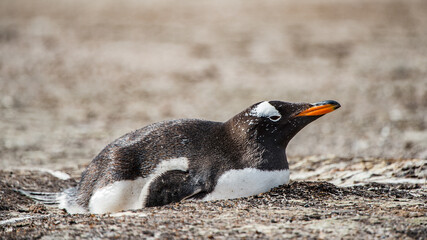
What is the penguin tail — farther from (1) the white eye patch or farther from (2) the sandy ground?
(1) the white eye patch

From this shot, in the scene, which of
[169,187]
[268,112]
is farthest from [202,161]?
[268,112]

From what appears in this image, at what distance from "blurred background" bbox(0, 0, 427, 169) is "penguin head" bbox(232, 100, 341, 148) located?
3.67 m

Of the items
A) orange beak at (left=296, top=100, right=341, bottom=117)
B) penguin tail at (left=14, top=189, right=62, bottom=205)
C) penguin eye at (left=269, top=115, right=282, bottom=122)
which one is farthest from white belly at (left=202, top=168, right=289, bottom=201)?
penguin tail at (left=14, top=189, right=62, bottom=205)

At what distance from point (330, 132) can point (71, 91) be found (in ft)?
18.1

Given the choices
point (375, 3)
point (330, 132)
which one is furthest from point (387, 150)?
point (375, 3)

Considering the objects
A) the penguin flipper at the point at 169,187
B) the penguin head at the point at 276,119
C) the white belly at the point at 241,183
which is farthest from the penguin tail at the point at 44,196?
the penguin head at the point at 276,119

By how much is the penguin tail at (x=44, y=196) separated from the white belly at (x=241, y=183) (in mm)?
1715

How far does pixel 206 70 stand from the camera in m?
14.1

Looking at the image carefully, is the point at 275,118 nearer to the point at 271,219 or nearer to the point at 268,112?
the point at 268,112

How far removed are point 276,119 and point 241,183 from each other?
1.95 ft

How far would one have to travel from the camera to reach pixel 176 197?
4.97m

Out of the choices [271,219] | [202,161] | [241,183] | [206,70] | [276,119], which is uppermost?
[206,70]

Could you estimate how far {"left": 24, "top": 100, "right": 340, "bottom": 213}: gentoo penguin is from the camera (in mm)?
4957

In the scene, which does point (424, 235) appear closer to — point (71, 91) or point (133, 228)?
point (133, 228)
